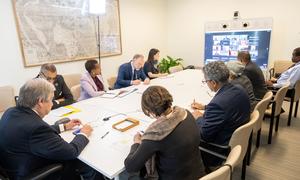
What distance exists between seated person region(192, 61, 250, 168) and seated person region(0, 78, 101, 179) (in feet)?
3.33

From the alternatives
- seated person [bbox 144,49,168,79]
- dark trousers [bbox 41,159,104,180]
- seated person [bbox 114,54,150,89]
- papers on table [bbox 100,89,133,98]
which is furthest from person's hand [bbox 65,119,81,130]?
seated person [bbox 144,49,168,79]

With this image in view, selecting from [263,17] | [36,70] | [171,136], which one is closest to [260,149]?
[171,136]

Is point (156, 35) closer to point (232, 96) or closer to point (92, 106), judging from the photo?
point (92, 106)

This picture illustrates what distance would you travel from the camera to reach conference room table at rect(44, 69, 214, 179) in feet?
4.60

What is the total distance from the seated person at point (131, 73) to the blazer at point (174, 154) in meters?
2.33

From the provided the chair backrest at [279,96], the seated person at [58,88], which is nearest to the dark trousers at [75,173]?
the seated person at [58,88]

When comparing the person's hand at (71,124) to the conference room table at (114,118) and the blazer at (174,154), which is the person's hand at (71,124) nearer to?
the conference room table at (114,118)

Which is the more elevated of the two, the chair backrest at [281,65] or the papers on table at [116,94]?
the chair backrest at [281,65]

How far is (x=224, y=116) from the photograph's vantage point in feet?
5.53

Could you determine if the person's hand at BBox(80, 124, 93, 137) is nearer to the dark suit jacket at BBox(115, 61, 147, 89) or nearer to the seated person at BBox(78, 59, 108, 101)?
the seated person at BBox(78, 59, 108, 101)

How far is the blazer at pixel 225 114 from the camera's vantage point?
1.68 meters

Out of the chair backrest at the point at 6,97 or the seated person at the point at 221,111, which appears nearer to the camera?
the seated person at the point at 221,111

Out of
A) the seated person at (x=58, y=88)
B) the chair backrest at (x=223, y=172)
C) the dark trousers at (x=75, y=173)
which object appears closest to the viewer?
the chair backrest at (x=223, y=172)

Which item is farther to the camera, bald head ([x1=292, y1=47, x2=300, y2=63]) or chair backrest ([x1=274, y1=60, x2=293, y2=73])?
chair backrest ([x1=274, y1=60, x2=293, y2=73])
